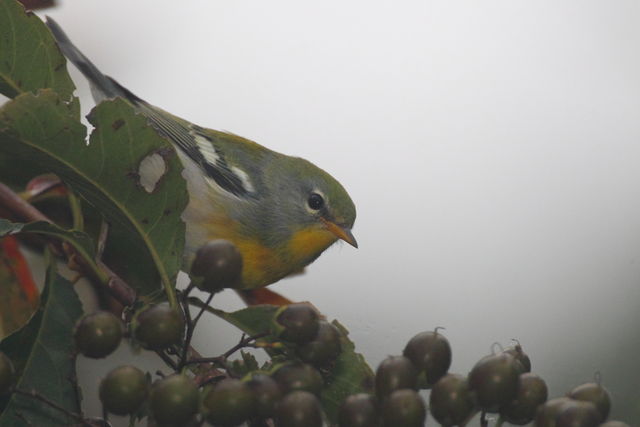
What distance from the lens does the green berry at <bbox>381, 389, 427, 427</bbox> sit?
1272 millimetres

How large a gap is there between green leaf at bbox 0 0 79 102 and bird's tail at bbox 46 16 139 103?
35.2 inches

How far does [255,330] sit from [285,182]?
5.09 feet

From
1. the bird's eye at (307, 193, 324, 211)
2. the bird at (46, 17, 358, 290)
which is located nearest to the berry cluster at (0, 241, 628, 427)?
the bird at (46, 17, 358, 290)

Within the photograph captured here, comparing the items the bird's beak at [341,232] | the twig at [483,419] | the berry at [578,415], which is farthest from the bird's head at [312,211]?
the berry at [578,415]

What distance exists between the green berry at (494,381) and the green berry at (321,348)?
0.77 feet

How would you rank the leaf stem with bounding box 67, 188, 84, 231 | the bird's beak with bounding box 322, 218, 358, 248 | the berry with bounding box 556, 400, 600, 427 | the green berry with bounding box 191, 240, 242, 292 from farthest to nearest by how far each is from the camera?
the bird's beak with bounding box 322, 218, 358, 248, the leaf stem with bounding box 67, 188, 84, 231, the green berry with bounding box 191, 240, 242, 292, the berry with bounding box 556, 400, 600, 427

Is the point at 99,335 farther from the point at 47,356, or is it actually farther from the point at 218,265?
the point at 47,356

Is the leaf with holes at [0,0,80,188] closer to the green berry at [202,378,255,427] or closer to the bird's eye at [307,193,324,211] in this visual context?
the green berry at [202,378,255,427]

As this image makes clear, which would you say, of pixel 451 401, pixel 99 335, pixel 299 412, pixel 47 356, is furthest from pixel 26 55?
pixel 451 401

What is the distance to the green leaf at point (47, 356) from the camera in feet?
5.00

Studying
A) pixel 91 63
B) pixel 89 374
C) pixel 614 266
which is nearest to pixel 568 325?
pixel 614 266

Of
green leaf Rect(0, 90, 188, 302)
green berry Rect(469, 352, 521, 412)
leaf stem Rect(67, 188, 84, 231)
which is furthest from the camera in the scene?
leaf stem Rect(67, 188, 84, 231)

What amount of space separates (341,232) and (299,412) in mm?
1795

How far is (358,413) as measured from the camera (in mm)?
1288
